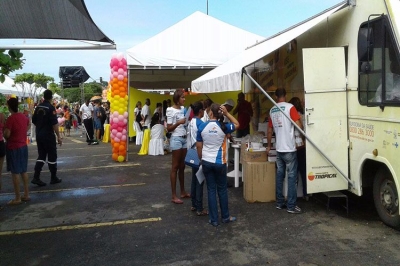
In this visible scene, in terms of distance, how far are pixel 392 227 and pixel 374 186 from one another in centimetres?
56

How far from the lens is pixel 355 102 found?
15.9ft

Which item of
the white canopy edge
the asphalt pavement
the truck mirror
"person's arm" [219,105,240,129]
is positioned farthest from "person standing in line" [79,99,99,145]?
the truck mirror

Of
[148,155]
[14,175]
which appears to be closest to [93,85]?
[148,155]

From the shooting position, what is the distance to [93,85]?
6200 centimetres

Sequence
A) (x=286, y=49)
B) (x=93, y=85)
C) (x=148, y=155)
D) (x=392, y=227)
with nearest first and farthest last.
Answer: (x=392, y=227)
(x=286, y=49)
(x=148, y=155)
(x=93, y=85)

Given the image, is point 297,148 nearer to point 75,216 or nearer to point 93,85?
point 75,216

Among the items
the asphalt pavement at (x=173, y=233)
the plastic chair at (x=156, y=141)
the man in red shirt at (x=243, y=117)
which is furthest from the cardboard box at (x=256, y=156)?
the plastic chair at (x=156, y=141)

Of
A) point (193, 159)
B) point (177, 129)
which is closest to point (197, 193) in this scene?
point (193, 159)

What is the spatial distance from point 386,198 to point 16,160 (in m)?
5.68

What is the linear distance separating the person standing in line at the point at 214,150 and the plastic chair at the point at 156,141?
21.2 feet

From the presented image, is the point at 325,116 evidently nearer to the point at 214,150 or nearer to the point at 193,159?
the point at 214,150

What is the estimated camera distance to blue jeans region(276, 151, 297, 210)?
17.1 feet

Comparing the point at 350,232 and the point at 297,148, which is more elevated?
the point at 297,148

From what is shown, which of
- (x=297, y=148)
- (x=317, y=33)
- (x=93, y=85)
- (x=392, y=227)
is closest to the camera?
(x=392, y=227)
